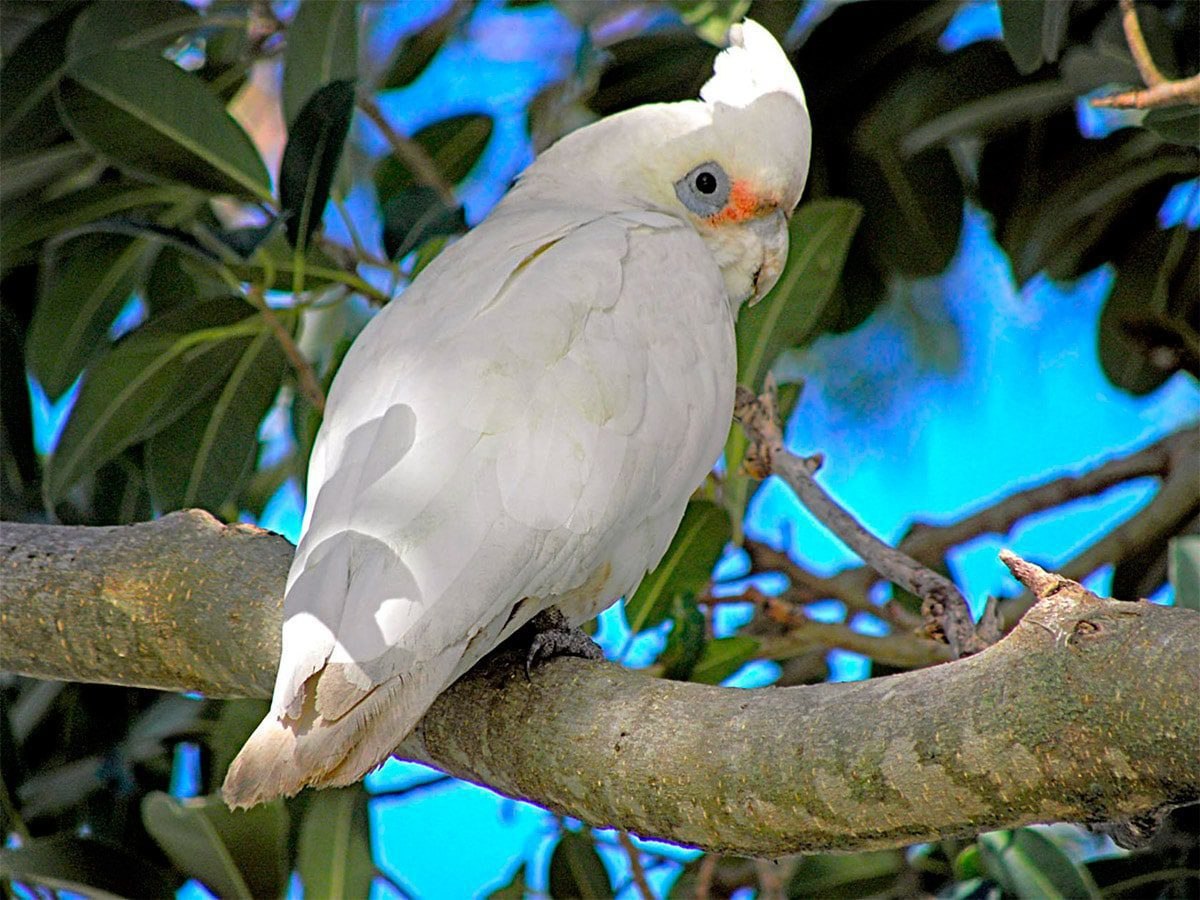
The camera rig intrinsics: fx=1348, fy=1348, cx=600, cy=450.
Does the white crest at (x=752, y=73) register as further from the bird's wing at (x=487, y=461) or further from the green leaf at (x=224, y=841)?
the green leaf at (x=224, y=841)

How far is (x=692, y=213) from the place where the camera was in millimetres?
2076

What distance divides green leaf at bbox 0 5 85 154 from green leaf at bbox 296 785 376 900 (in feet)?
4.06

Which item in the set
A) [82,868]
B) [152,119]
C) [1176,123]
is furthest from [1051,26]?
[82,868]

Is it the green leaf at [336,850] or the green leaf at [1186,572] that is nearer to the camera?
the green leaf at [1186,572]

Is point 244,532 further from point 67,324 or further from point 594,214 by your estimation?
point 67,324

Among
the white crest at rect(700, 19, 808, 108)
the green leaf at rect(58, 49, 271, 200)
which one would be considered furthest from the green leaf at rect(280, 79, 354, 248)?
the white crest at rect(700, 19, 808, 108)

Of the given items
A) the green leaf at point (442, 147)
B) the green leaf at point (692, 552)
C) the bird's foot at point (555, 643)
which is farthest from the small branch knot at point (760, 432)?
the green leaf at point (442, 147)

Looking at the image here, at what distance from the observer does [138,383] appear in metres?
2.22

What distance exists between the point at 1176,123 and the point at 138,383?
163 cm

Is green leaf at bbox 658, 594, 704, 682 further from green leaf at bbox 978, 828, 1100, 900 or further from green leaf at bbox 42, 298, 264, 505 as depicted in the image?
green leaf at bbox 42, 298, 264, 505

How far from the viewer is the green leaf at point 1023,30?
2.05 meters

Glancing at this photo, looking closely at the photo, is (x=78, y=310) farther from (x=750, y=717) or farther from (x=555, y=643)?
(x=750, y=717)

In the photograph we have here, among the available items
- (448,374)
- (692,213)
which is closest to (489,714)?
(448,374)

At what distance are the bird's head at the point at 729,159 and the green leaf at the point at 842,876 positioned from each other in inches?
35.9
